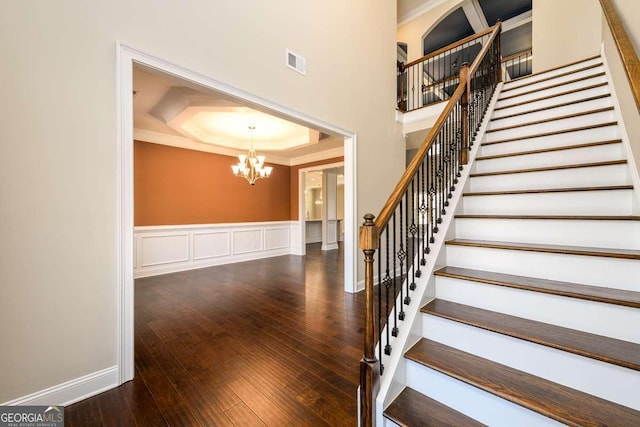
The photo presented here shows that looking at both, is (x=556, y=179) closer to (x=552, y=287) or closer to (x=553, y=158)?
(x=553, y=158)

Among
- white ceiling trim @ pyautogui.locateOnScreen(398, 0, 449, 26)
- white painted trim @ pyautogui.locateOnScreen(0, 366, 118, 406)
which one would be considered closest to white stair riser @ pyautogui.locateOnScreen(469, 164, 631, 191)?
white painted trim @ pyautogui.locateOnScreen(0, 366, 118, 406)

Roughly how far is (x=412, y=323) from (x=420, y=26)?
22.5 feet

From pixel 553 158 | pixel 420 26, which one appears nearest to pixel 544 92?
pixel 553 158

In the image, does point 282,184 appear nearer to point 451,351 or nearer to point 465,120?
point 465,120

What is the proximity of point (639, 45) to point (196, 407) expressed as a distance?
3780mm

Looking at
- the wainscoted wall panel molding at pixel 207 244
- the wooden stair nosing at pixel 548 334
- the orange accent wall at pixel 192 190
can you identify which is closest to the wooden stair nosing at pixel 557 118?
the wooden stair nosing at pixel 548 334

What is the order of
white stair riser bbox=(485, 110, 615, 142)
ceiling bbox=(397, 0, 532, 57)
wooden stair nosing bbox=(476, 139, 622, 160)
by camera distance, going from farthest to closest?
1. ceiling bbox=(397, 0, 532, 57)
2. white stair riser bbox=(485, 110, 615, 142)
3. wooden stair nosing bbox=(476, 139, 622, 160)

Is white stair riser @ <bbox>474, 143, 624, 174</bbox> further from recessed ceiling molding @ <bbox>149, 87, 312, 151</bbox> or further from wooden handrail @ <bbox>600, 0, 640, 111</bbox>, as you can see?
recessed ceiling molding @ <bbox>149, 87, 312, 151</bbox>

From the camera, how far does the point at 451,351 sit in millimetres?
1440

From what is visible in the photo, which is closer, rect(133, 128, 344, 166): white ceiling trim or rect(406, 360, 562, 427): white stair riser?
rect(406, 360, 562, 427): white stair riser

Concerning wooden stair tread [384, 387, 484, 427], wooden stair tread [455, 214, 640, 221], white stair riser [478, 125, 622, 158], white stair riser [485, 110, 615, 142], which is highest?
white stair riser [485, 110, 615, 142]

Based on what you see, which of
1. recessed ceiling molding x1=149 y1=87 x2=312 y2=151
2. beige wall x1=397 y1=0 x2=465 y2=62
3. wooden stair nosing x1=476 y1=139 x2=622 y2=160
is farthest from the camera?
beige wall x1=397 y1=0 x2=465 y2=62

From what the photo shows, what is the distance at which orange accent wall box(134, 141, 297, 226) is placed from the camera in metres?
4.73

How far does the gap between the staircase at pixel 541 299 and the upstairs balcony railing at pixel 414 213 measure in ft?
0.52
